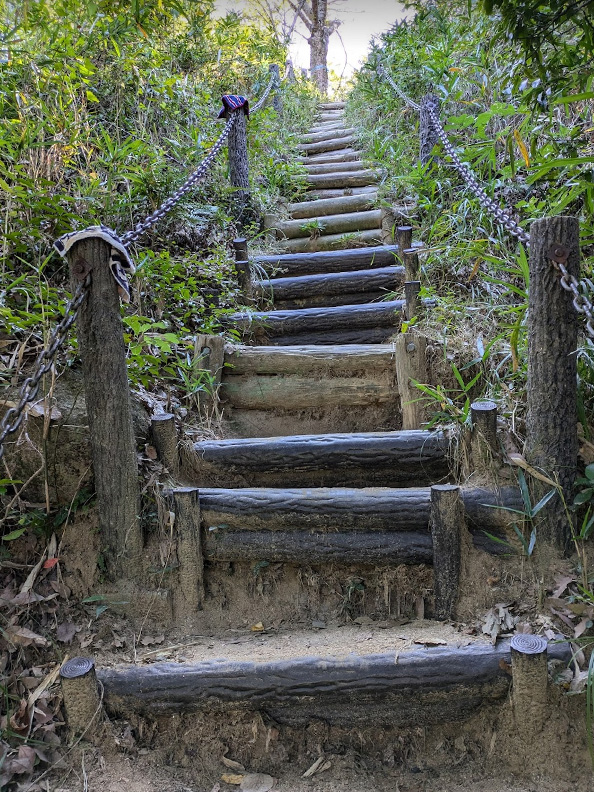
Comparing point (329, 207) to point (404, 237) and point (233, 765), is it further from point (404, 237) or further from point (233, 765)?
point (233, 765)

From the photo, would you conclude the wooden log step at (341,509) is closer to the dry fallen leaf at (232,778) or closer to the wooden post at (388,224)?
the dry fallen leaf at (232,778)

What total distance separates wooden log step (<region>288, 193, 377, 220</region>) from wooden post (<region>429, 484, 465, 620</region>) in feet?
12.3

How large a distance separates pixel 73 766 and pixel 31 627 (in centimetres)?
49

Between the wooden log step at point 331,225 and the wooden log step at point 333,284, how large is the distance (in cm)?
97

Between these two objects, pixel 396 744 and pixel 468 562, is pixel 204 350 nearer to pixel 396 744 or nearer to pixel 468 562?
pixel 468 562

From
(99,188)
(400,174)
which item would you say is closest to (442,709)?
(99,188)

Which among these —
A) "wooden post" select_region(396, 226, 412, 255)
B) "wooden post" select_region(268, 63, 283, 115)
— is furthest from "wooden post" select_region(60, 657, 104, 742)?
A: "wooden post" select_region(268, 63, 283, 115)

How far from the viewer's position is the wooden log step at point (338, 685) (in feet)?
6.04

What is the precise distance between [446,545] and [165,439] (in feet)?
3.95

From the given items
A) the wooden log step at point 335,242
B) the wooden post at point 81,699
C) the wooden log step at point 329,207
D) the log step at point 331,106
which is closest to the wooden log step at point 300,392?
the wooden post at point 81,699

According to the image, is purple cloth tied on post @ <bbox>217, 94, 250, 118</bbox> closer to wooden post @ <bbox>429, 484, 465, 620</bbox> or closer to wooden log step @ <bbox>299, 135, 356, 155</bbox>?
wooden log step @ <bbox>299, 135, 356, 155</bbox>

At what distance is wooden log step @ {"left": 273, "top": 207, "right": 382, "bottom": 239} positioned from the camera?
4.87 m

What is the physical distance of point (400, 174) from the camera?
5.18 m

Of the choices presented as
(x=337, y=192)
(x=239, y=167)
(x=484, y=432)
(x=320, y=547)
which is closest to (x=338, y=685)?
(x=320, y=547)
